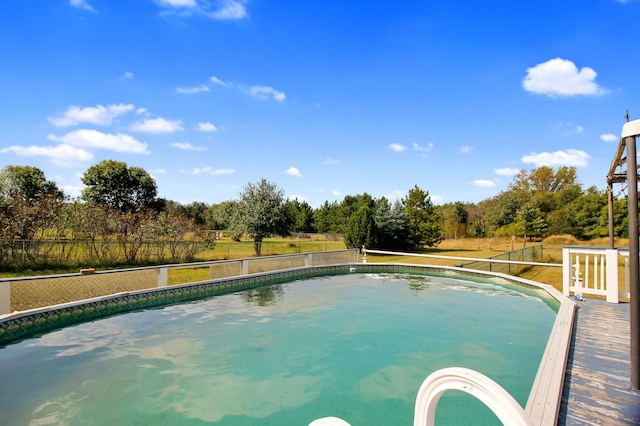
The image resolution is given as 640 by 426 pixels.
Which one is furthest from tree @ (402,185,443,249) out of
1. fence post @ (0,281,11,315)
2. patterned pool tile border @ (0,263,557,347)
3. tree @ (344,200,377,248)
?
fence post @ (0,281,11,315)

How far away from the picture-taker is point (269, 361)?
5098 mm

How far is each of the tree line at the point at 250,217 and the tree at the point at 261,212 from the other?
57 mm

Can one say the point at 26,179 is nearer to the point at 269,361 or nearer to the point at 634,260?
the point at 269,361

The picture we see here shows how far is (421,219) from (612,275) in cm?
1929

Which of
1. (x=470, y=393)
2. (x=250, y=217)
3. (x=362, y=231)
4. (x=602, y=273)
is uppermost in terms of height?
(x=250, y=217)

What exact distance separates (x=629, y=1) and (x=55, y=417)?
15072 millimetres

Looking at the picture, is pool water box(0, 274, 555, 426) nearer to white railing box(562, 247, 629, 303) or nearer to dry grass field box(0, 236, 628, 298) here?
white railing box(562, 247, 629, 303)

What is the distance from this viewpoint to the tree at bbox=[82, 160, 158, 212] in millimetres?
29719

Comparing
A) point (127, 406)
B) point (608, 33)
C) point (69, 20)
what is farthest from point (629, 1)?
point (69, 20)

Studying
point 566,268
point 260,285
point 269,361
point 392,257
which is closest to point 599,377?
point 269,361

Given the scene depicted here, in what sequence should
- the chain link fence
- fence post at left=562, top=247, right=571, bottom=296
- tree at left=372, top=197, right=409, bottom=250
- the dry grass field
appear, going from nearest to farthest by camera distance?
fence post at left=562, top=247, right=571, bottom=296 < the dry grass field < the chain link fence < tree at left=372, top=197, right=409, bottom=250

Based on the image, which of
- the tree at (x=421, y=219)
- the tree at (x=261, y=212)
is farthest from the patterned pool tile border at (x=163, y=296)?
the tree at (x=421, y=219)

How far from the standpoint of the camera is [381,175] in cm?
2756

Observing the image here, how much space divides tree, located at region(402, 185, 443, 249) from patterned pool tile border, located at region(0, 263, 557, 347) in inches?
358
